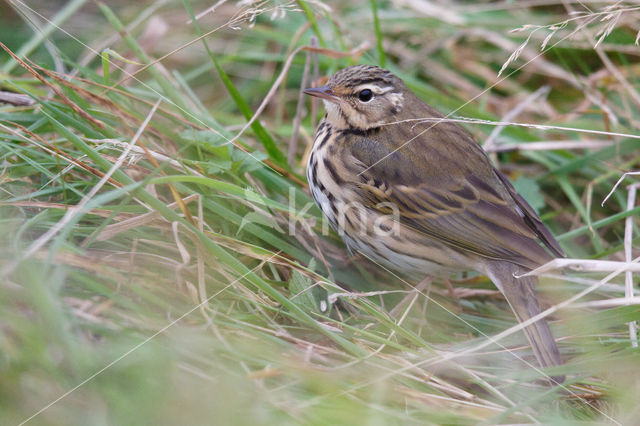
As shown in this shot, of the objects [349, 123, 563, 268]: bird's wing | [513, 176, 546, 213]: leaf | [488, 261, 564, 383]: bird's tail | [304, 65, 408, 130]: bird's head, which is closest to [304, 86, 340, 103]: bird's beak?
[304, 65, 408, 130]: bird's head

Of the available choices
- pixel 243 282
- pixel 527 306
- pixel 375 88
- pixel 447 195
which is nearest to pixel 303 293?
pixel 243 282

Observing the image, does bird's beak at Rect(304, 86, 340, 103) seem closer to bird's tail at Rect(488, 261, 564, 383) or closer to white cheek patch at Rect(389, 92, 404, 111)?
white cheek patch at Rect(389, 92, 404, 111)

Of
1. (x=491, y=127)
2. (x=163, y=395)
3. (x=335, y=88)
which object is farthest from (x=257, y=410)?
(x=491, y=127)

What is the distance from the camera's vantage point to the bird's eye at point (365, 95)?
3.13 m

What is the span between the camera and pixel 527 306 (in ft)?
9.09

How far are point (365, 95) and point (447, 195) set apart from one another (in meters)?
0.63

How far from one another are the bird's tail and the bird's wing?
72 millimetres

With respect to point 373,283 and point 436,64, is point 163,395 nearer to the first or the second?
point 373,283

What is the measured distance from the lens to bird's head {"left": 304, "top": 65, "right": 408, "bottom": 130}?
3.11 metres

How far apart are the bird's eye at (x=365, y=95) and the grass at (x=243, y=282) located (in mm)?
431

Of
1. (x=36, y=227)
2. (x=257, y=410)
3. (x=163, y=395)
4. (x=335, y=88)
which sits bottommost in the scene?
(x=257, y=410)

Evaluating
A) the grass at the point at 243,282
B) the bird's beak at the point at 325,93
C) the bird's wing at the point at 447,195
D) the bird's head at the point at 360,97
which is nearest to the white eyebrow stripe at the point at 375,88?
the bird's head at the point at 360,97

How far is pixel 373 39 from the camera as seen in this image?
4648 millimetres

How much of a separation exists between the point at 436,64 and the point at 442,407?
9.81 feet
